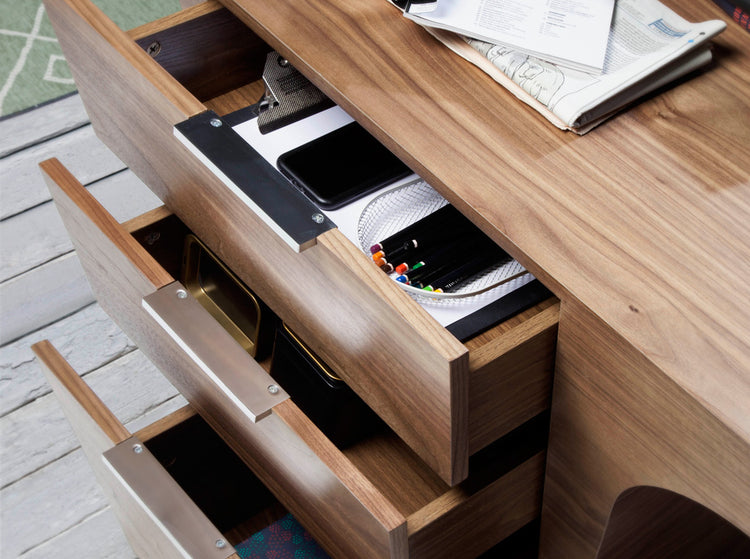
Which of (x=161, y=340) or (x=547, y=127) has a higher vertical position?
(x=547, y=127)

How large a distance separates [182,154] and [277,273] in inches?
5.8

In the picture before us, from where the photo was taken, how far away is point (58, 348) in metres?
1.41

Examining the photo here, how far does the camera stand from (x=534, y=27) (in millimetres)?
853

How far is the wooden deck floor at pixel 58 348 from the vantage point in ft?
4.14

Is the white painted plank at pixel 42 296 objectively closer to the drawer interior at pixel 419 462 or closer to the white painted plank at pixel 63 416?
the white painted plank at pixel 63 416

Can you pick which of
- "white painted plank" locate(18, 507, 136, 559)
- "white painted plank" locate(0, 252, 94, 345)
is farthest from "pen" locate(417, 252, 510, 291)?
"white painted plank" locate(0, 252, 94, 345)

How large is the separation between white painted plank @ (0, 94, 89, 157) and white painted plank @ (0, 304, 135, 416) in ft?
0.94

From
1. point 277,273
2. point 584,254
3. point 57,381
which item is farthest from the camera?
point 57,381

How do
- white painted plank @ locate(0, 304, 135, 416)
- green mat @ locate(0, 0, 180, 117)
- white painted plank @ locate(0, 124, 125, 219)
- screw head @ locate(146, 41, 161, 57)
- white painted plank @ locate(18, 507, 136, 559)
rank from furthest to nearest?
green mat @ locate(0, 0, 180, 117), white painted plank @ locate(0, 124, 125, 219), white painted plank @ locate(0, 304, 135, 416), white painted plank @ locate(18, 507, 136, 559), screw head @ locate(146, 41, 161, 57)

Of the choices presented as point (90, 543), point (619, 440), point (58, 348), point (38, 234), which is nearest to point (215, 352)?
point (619, 440)

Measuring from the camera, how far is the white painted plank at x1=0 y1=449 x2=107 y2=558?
125 centimetres

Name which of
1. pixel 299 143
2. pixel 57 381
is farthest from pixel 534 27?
pixel 57 381

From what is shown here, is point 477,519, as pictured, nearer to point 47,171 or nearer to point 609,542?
point 609,542

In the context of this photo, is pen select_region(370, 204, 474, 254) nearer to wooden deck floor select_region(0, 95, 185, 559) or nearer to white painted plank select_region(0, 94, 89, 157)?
wooden deck floor select_region(0, 95, 185, 559)
